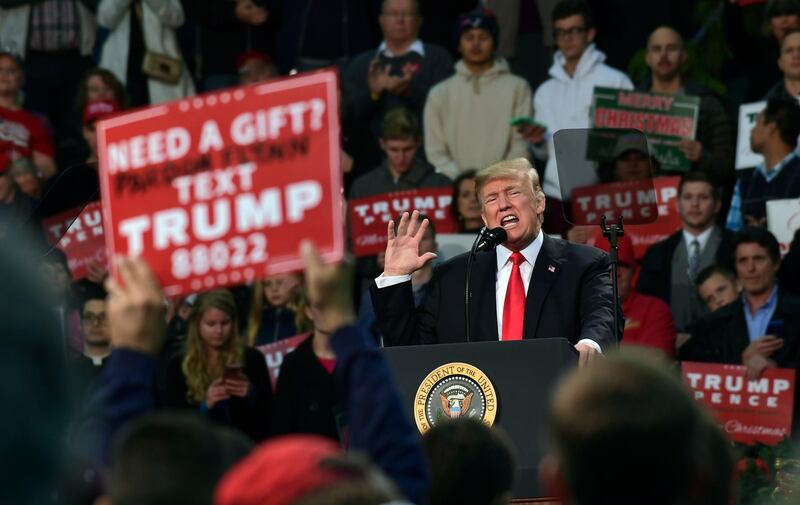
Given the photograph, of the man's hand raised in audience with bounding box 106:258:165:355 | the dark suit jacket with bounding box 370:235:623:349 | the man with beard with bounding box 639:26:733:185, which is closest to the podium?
the dark suit jacket with bounding box 370:235:623:349

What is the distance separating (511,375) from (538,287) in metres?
0.84

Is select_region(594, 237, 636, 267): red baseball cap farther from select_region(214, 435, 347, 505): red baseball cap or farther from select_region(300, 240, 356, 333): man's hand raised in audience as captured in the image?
select_region(214, 435, 347, 505): red baseball cap

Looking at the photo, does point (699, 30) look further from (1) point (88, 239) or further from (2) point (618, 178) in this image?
(1) point (88, 239)

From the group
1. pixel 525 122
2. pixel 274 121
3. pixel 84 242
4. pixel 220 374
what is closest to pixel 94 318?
pixel 220 374

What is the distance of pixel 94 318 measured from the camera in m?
8.73

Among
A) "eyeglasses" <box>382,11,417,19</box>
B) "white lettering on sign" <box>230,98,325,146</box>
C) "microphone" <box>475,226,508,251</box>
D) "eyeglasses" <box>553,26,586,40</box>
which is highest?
"eyeglasses" <box>382,11,417,19</box>

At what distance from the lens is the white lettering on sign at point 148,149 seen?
3.34 m

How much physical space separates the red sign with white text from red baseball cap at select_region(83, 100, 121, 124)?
348 centimetres

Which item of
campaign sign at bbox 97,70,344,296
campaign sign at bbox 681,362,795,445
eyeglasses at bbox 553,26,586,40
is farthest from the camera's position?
eyeglasses at bbox 553,26,586,40

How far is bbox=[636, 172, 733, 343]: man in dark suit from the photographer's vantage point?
29.8 feet

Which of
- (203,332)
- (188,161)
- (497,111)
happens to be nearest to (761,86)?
(497,111)

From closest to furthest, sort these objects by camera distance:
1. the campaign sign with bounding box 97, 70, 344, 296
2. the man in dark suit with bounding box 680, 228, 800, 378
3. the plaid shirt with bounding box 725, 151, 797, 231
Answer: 1. the campaign sign with bounding box 97, 70, 344, 296
2. the man in dark suit with bounding box 680, 228, 800, 378
3. the plaid shirt with bounding box 725, 151, 797, 231

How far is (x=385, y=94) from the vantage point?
408 inches

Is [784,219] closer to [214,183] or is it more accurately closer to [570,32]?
[570,32]
